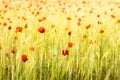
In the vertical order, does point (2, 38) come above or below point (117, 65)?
above

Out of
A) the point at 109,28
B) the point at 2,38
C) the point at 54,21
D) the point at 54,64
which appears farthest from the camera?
the point at 54,21

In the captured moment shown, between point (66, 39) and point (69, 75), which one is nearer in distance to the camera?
point (69, 75)

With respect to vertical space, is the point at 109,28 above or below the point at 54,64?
above

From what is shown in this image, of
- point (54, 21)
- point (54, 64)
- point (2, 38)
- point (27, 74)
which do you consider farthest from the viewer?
point (54, 21)

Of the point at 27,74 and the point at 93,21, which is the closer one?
the point at 27,74

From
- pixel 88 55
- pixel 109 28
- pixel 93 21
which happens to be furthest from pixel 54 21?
pixel 88 55

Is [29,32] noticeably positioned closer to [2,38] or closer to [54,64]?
[2,38]

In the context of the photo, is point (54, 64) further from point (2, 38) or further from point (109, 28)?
point (109, 28)

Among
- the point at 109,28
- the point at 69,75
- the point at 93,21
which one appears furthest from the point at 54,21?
the point at 69,75

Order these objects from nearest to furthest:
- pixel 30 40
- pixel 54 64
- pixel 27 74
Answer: pixel 27 74, pixel 54 64, pixel 30 40
